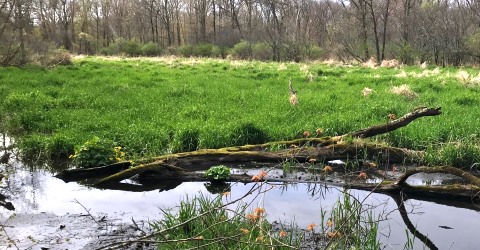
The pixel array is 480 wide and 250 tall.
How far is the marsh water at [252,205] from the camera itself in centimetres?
600

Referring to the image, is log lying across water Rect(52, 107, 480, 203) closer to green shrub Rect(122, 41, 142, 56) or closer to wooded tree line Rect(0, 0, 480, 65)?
wooded tree line Rect(0, 0, 480, 65)

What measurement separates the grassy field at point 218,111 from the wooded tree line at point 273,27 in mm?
5697

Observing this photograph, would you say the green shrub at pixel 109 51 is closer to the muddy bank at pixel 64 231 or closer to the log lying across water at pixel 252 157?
the log lying across water at pixel 252 157

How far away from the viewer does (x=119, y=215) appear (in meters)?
6.80

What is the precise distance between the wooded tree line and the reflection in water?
43.3 feet

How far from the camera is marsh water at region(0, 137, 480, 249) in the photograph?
5999 mm

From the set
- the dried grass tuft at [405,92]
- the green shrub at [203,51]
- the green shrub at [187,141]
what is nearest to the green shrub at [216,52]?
the green shrub at [203,51]

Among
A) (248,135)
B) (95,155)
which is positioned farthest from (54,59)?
(95,155)

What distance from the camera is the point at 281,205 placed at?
7133 mm

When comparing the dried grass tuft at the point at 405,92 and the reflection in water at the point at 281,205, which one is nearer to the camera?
the reflection in water at the point at 281,205

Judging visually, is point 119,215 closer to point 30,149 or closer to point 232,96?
point 30,149

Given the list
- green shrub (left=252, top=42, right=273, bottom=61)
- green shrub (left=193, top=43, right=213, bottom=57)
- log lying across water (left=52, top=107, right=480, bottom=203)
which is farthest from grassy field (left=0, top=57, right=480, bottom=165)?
green shrub (left=193, top=43, right=213, bottom=57)

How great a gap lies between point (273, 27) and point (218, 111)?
40.6m

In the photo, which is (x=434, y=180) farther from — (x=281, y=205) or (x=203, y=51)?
(x=203, y=51)
